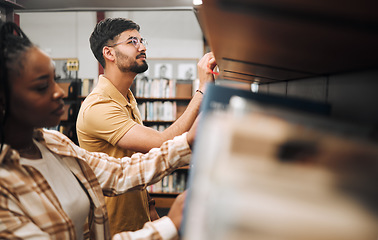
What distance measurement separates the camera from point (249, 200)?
0.23 meters

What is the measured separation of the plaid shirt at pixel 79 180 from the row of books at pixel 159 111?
345 cm

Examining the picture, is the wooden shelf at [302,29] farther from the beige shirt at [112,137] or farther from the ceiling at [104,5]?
the ceiling at [104,5]

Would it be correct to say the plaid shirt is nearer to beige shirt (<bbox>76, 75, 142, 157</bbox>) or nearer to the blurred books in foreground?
beige shirt (<bbox>76, 75, 142, 157</bbox>)

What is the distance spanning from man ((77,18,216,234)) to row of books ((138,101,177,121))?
113 inches

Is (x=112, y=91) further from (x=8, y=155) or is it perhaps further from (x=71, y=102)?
(x=71, y=102)

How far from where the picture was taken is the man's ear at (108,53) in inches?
60.6

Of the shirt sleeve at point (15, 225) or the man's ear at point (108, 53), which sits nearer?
the shirt sleeve at point (15, 225)

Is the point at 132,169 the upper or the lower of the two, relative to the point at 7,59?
lower

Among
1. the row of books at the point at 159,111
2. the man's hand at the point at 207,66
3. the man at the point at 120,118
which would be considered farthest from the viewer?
the row of books at the point at 159,111

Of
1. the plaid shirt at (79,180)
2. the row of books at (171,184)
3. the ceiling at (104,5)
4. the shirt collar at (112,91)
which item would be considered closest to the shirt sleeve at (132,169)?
the plaid shirt at (79,180)

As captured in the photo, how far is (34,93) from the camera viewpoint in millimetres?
720

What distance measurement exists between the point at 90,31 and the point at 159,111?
2.67m

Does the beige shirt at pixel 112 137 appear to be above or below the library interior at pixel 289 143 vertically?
below

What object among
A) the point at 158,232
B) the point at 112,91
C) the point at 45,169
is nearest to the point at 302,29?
the point at 158,232
